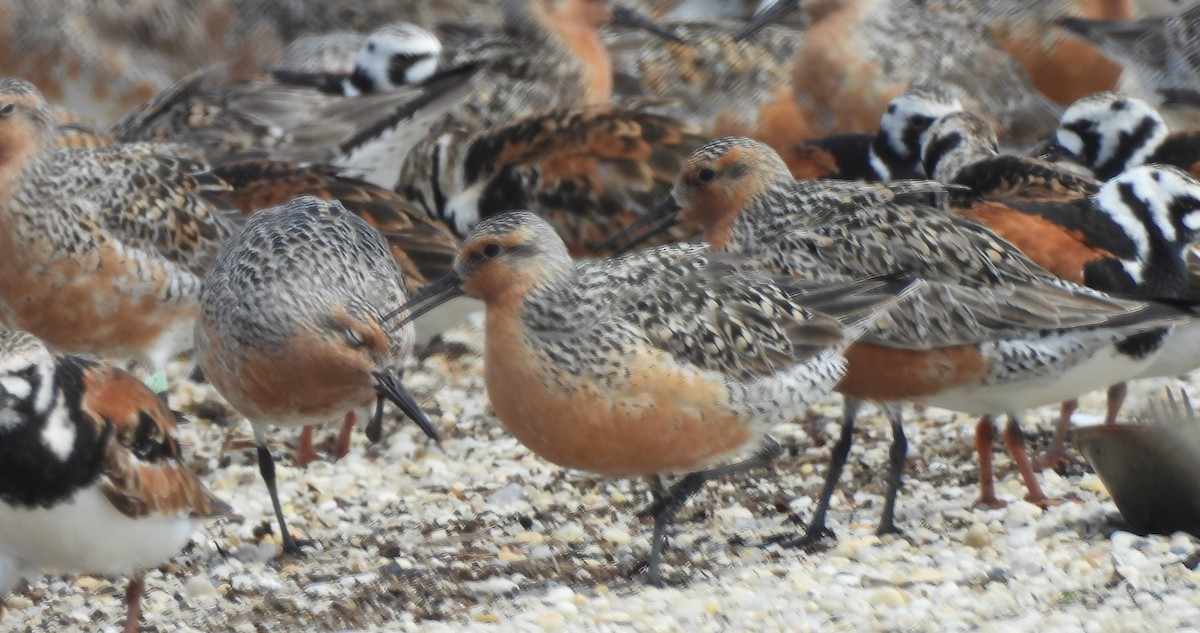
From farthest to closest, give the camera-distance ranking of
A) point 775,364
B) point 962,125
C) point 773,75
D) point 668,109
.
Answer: point 773,75, point 668,109, point 962,125, point 775,364

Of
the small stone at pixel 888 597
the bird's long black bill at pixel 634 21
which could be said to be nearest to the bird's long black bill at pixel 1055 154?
the bird's long black bill at pixel 634 21

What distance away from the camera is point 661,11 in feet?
47.0

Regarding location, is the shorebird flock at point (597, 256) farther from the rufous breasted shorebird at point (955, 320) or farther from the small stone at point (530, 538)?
the small stone at point (530, 538)

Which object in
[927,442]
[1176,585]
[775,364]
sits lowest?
[927,442]

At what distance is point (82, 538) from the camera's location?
5.51 meters

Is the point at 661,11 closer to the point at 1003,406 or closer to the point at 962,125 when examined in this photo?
the point at 962,125

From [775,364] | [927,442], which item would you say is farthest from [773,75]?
[775,364]

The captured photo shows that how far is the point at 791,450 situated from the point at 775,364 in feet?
5.48

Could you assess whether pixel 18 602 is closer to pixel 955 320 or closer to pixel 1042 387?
pixel 955 320

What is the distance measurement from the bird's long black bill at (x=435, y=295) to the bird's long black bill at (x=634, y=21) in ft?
16.6

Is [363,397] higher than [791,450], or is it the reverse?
[363,397]

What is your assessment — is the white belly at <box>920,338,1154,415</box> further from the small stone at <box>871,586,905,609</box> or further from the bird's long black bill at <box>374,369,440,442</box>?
the bird's long black bill at <box>374,369,440,442</box>

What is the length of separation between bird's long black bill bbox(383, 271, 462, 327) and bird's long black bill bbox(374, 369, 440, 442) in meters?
0.22

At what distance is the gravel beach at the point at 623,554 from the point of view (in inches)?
219
